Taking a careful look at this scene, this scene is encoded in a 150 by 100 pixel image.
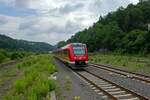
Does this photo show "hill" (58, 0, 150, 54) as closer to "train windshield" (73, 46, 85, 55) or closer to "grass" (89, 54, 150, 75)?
"grass" (89, 54, 150, 75)

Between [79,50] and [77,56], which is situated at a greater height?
[79,50]

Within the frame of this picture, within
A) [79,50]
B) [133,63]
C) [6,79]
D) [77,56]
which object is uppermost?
[79,50]

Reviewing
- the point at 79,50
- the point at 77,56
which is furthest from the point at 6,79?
the point at 79,50

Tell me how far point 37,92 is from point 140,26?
94.0 meters

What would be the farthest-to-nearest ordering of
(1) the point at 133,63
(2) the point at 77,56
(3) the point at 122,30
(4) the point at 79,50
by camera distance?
(3) the point at 122,30 → (1) the point at 133,63 → (4) the point at 79,50 → (2) the point at 77,56

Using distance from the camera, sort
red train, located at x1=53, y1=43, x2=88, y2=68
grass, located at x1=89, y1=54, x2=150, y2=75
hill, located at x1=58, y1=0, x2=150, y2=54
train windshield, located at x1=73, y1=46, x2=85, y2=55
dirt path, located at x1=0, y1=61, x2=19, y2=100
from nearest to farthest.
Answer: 1. dirt path, located at x1=0, y1=61, x2=19, y2=100
2. grass, located at x1=89, y1=54, x2=150, y2=75
3. red train, located at x1=53, y1=43, x2=88, y2=68
4. train windshield, located at x1=73, y1=46, x2=85, y2=55
5. hill, located at x1=58, y1=0, x2=150, y2=54

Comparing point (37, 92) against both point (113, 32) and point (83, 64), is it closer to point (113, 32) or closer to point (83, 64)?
point (83, 64)

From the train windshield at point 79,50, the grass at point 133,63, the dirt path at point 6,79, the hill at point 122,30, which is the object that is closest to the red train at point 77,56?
the train windshield at point 79,50

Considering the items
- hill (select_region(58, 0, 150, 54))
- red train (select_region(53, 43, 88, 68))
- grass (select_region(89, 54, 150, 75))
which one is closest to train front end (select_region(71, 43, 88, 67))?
red train (select_region(53, 43, 88, 68))

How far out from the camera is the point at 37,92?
1423 cm

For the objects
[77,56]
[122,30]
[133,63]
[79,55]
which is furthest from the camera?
[122,30]

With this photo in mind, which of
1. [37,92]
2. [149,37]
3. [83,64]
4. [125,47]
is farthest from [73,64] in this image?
[125,47]

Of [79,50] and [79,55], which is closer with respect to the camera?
[79,55]

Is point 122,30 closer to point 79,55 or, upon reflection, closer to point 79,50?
point 79,50
